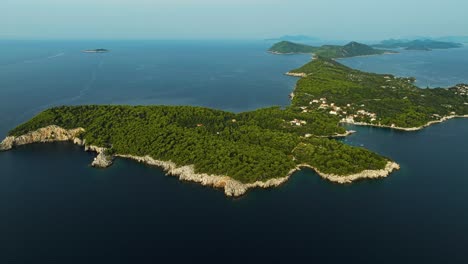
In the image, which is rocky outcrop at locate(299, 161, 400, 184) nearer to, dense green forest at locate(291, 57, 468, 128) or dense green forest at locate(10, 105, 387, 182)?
dense green forest at locate(10, 105, 387, 182)

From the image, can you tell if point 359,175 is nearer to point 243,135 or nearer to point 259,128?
point 243,135

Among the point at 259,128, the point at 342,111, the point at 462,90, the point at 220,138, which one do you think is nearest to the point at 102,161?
the point at 220,138

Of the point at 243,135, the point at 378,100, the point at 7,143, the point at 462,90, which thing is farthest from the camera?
the point at 462,90

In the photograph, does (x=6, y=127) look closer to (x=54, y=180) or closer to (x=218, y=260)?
(x=54, y=180)

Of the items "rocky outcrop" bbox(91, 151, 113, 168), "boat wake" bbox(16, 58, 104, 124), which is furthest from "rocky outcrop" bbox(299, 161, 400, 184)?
"boat wake" bbox(16, 58, 104, 124)

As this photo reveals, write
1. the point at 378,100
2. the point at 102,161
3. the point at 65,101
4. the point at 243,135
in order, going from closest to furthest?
the point at 102,161 → the point at 243,135 → the point at 378,100 → the point at 65,101

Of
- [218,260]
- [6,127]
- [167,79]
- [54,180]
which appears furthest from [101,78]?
Answer: [218,260]
